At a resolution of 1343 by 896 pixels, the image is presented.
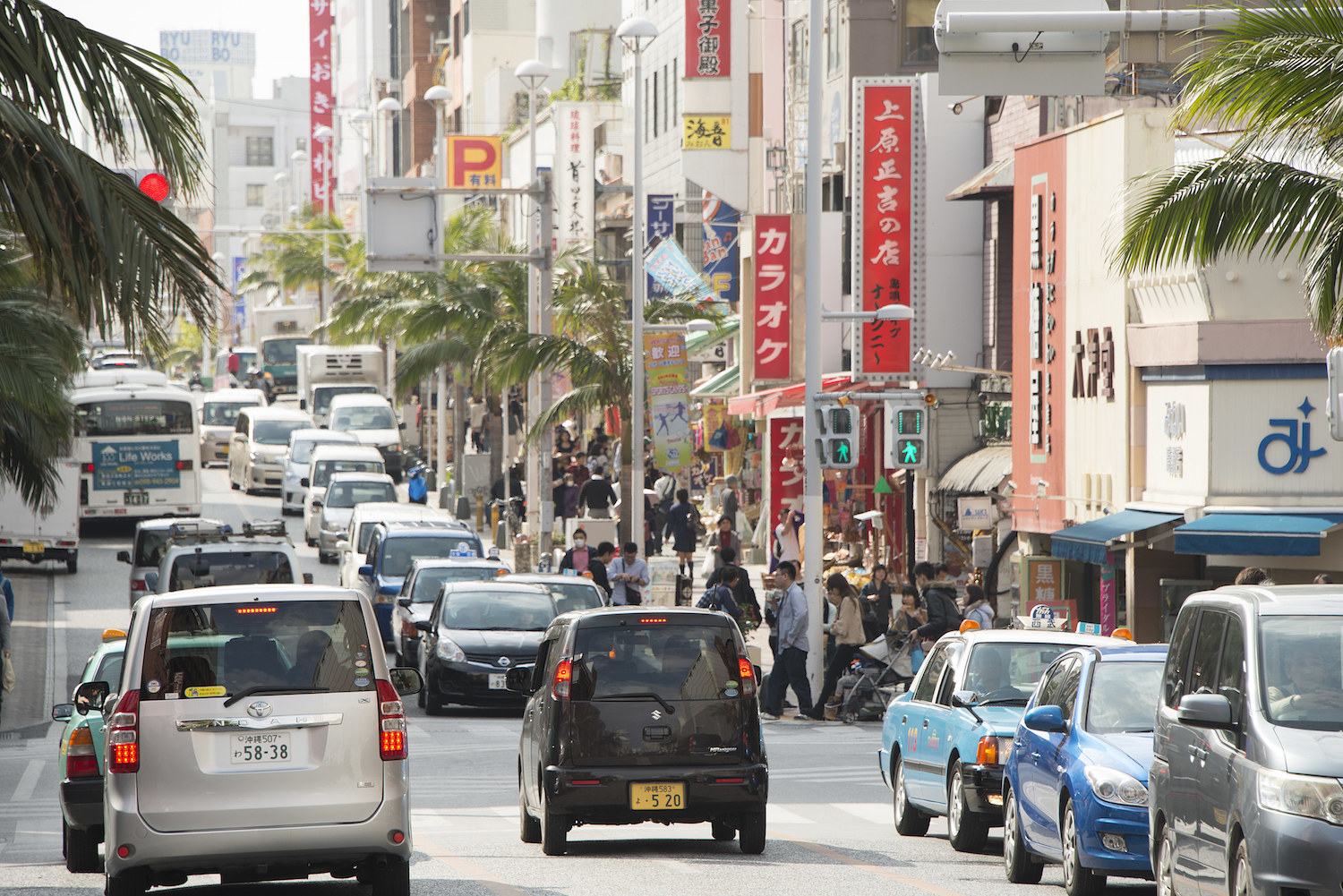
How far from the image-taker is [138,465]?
41938 millimetres

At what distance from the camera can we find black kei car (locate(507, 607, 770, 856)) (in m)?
12.8

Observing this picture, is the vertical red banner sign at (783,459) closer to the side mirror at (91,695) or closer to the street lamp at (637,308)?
the street lamp at (637,308)

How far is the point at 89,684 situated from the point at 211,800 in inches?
63.9

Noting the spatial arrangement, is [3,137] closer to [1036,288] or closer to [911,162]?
[1036,288]

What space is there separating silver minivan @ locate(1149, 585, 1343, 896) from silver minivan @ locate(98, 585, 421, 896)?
3.81m

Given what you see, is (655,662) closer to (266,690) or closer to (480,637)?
(266,690)

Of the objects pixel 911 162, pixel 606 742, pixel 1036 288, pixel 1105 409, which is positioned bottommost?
pixel 606 742

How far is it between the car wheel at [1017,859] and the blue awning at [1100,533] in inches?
389

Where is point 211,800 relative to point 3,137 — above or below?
below

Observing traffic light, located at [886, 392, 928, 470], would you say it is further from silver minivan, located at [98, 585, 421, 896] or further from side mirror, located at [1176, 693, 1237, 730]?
side mirror, located at [1176, 693, 1237, 730]

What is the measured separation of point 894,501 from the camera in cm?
3650

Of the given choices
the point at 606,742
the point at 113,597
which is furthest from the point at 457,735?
the point at 113,597

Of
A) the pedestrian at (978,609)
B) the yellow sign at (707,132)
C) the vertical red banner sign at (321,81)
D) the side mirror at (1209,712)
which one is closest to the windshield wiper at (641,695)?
the side mirror at (1209,712)

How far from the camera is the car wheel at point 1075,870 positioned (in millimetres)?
11086
